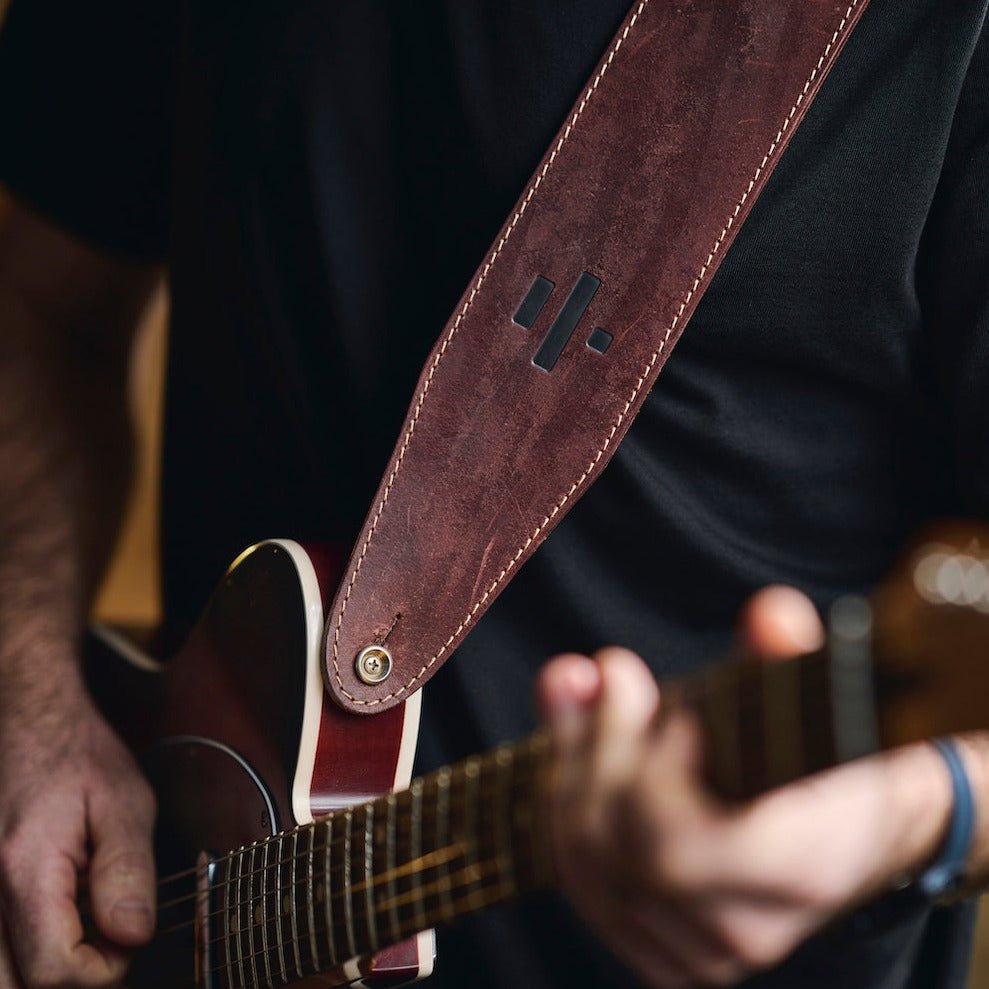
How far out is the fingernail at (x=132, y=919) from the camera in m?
0.81

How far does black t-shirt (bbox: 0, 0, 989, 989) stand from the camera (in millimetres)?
697

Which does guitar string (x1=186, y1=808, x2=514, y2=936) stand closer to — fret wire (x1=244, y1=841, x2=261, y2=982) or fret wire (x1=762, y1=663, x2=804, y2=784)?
fret wire (x1=244, y1=841, x2=261, y2=982)

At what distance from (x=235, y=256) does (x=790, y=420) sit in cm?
50

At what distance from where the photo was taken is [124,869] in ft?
2.76

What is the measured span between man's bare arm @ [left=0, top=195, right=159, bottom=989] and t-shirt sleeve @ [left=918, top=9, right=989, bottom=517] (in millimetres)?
745

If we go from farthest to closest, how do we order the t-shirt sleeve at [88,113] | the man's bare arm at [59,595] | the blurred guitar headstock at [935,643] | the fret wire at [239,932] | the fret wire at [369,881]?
the t-shirt sleeve at [88,113], the man's bare arm at [59,595], the fret wire at [239,932], the fret wire at [369,881], the blurred guitar headstock at [935,643]

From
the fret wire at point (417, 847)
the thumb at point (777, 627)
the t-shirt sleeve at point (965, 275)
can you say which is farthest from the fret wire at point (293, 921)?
the t-shirt sleeve at point (965, 275)

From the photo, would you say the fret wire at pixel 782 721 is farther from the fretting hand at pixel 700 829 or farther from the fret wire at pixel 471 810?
the fret wire at pixel 471 810

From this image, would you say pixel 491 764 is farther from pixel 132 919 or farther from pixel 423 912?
pixel 132 919

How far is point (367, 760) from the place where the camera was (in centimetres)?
75

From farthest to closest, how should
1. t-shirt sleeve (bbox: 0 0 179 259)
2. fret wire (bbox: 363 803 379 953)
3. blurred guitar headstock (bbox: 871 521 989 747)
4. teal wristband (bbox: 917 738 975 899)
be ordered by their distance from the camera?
t-shirt sleeve (bbox: 0 0 179 259) → fret wire (bbox: 363 803 379 953) → teal wristband (bbox: 917 738 975 899) → blurred guitar headstock (bbox: 871 521 989 747)

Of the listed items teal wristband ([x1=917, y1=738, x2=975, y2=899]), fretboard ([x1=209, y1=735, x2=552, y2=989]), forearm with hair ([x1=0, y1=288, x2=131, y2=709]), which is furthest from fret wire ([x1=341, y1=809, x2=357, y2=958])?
forearm with hair ([x1=0, y1=288, x2=131, y2=709])

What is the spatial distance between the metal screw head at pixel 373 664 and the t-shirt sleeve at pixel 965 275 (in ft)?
1.48

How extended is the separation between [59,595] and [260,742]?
0.40 metres
